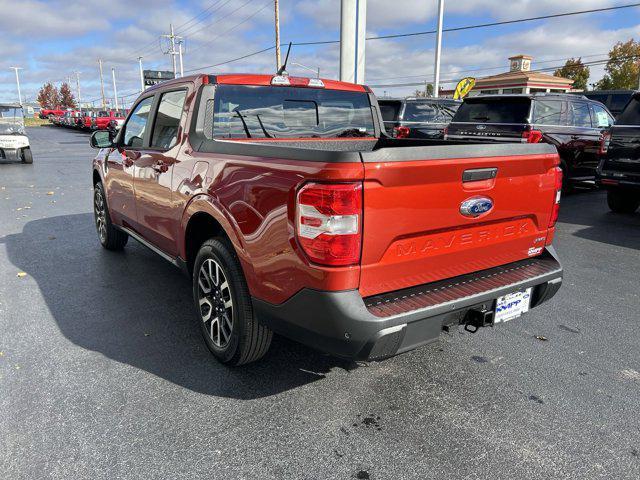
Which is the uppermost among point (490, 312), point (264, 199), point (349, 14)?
point (349, 14)

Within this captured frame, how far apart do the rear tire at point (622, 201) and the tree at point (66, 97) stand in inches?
5264

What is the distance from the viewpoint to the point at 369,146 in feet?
14.4

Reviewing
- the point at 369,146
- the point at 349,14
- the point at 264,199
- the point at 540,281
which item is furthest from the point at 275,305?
the point at 349,14

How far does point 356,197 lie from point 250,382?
1516 millimetres

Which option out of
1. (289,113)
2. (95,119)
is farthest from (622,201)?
(95,119)

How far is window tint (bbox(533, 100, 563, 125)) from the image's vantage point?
907cm

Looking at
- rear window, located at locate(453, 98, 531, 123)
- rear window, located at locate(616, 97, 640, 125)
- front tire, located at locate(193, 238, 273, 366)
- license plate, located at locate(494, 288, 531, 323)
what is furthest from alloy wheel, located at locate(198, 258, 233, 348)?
rear window, located at locate(453, 98, 531, 123)

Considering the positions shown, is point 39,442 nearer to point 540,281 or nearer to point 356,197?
point 356,197

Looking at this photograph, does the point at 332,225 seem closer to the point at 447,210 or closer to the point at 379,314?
the point at 379,314

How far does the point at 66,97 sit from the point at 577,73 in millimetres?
113977

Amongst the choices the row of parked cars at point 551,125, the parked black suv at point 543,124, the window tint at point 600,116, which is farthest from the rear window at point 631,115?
the window tint at point 600,116

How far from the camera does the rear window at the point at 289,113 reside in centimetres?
361

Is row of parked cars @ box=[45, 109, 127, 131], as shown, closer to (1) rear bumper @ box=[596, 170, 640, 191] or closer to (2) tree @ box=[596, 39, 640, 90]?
(1) rear bumper @ box=[596, 170, 640, 191]

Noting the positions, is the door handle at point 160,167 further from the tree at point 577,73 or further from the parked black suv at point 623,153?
the tree at point 577,73
